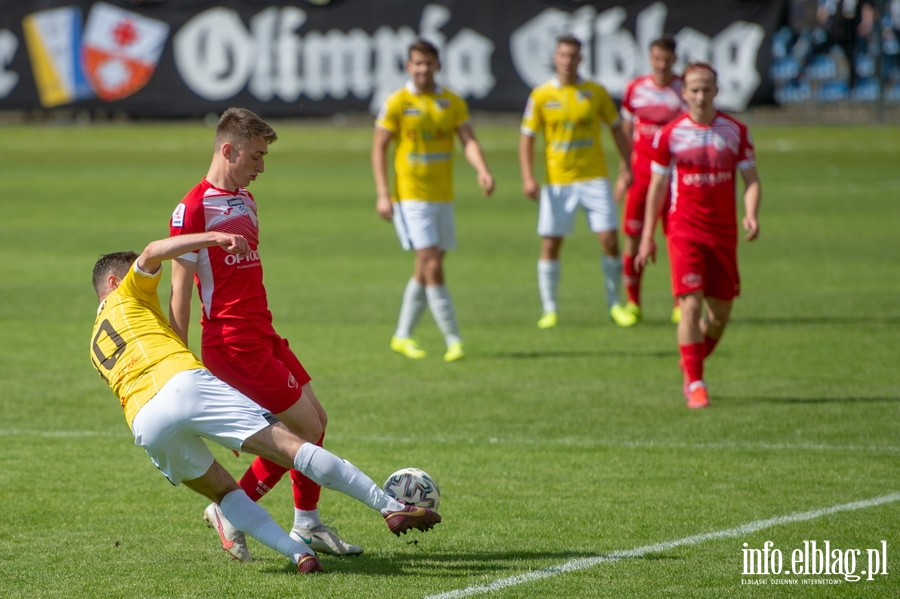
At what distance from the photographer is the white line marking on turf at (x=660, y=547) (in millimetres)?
5195

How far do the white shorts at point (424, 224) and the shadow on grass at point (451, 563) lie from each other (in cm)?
542

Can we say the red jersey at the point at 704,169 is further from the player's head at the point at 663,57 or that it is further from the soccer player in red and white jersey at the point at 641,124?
the soccer player in red and white jersey at the point at 641,124

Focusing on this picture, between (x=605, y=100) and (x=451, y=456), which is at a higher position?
(x=605, y=100)

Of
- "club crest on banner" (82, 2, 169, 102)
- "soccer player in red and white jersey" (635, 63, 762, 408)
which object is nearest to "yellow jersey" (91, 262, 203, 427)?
"soccer player in red and white jersey" (635, 63, 762, 408)

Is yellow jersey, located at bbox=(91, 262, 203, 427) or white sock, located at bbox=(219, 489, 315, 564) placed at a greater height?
yellow jersey, located at bbox=(91, 262, 203, 427)

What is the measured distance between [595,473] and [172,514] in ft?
7.77

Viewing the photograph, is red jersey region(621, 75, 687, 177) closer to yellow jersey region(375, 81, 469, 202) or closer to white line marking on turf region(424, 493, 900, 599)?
yellow jersey region(375, 81, 469, 202)

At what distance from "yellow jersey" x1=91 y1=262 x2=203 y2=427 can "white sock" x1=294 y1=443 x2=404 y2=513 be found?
1.96 ft

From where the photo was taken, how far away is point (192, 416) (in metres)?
5.06

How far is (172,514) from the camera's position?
6.50 metres

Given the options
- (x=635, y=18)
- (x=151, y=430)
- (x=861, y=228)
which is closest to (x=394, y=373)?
(x=151, y=430)

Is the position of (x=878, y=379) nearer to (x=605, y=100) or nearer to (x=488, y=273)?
(x=605, y=100)

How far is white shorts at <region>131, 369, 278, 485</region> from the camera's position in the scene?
16.6 feet

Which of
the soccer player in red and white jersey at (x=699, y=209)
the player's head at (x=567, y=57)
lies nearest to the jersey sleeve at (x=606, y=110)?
the player's head at (x=567, y=57)
